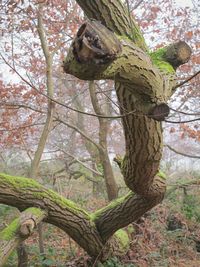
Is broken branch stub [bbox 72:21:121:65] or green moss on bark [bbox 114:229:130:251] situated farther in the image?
green moss on bark [bbox 114:229:130:251]

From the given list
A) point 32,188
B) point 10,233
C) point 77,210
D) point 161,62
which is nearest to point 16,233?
point 10,233

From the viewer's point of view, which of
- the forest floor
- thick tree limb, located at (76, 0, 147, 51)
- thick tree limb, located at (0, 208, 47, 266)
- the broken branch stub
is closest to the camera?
the broken branch stub

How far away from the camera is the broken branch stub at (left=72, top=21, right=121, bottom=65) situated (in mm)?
1680

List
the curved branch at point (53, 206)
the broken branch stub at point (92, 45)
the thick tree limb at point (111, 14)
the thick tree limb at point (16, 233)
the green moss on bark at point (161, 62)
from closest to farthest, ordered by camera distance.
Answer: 1. the broken branch stub at point (92, 45)
2. the thick tree limb at point (111, 14)
3. the green moss on bark at point (161, 62)
4. the thick tree limb at point (16, 233)
5. the curved branch at point (53, 206)

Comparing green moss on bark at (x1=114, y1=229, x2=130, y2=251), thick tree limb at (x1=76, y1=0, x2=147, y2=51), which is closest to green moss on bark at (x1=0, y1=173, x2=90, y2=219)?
green moss on bark at (x1=114, y1=229, x2=130, y2=251)

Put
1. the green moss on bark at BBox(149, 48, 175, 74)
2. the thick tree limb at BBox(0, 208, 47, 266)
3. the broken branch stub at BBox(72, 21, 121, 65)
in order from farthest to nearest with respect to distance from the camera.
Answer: the thick tree limb at BBox(0, 208, 47, 266)
the green moss on bark at BBox(149, 48, 175, 74)
the broken branch stub at BBox(72, 21, 121, 65)

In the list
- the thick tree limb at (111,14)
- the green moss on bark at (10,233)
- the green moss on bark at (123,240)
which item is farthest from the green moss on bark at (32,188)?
the thick tree limb at (111,14)

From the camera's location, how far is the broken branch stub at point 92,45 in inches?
66.1

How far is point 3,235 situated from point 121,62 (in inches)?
97.0

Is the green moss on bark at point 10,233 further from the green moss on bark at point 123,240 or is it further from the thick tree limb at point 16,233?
the green moss on bark at point 123,240

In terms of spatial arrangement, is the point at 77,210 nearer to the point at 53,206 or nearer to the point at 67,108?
the point at 53,206

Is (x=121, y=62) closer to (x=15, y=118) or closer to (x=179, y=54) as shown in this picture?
(x=179, y=54)

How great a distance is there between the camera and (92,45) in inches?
66.2

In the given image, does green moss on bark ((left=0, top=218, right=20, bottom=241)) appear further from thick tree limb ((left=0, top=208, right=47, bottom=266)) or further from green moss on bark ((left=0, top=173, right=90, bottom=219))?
green moss on bark ((left=0, top=173, right=90, bottom=219))
